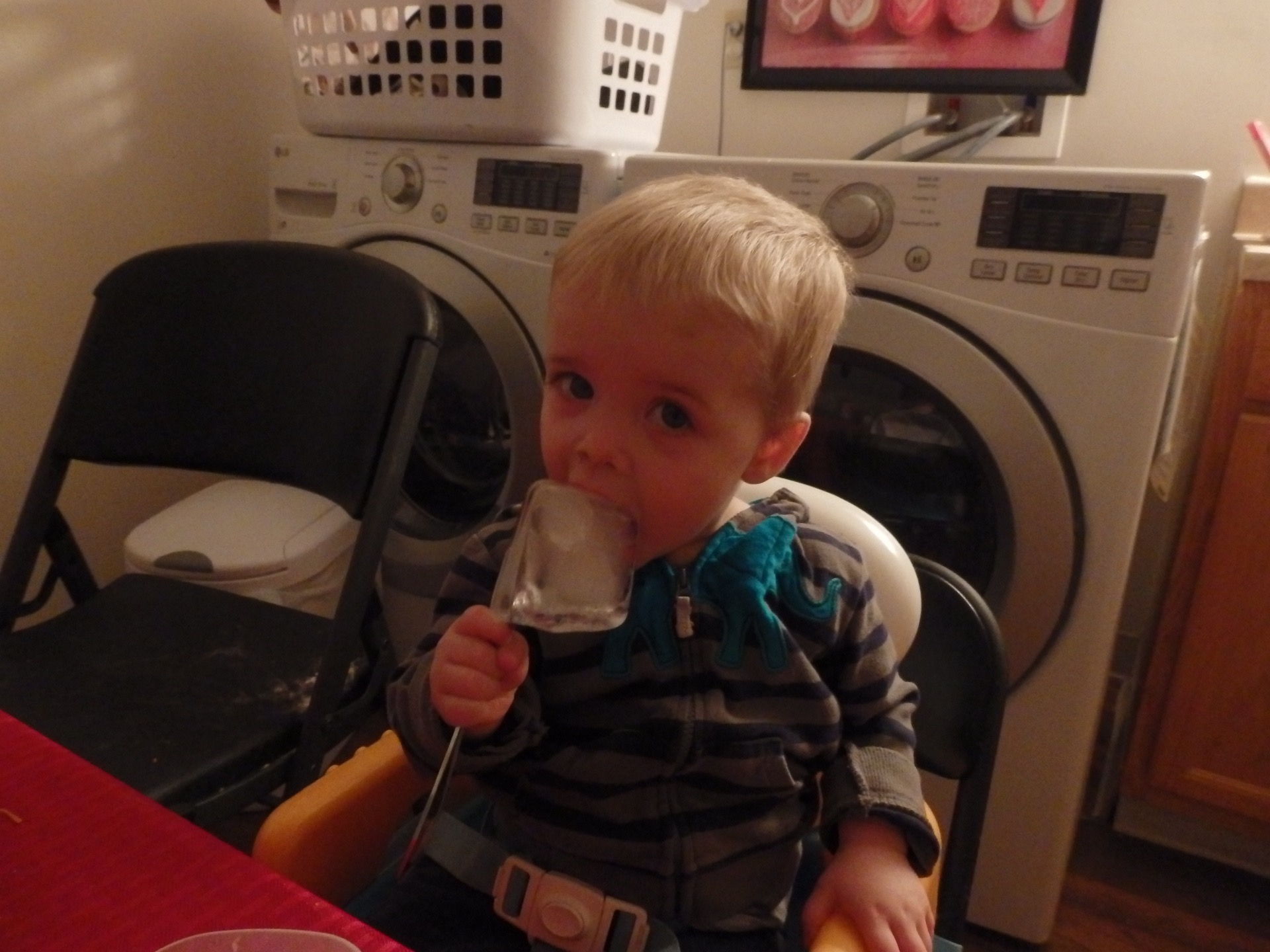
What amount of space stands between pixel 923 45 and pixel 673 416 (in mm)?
1434

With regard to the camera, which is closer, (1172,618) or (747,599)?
(747,599)

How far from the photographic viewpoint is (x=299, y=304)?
1.02m

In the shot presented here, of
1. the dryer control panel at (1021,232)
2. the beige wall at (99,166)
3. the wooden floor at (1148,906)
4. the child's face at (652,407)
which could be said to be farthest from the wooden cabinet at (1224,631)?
the beige wall at (99,166)

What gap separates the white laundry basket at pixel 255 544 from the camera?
1.20 meters

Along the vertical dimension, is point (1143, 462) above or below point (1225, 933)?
above

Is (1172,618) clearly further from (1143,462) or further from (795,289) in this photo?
(795,289)

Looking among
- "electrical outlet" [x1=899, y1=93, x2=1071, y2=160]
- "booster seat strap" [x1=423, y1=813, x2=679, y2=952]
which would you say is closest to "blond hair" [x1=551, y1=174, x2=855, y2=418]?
"booster seat strap" [x1=423, y1=813, x2=679, y2=952]

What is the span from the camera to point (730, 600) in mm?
634

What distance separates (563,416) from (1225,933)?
49.7 inches

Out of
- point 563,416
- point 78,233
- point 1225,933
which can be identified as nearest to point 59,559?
point 78,233

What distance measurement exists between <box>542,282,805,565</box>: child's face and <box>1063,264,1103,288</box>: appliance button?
1.72 ft

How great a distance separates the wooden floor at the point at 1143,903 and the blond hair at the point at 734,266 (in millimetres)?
949

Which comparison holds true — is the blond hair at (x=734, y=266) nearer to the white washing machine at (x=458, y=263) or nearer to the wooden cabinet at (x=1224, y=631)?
the white washing machine at (x=458, y=263)

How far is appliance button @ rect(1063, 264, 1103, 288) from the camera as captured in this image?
3.08ft
